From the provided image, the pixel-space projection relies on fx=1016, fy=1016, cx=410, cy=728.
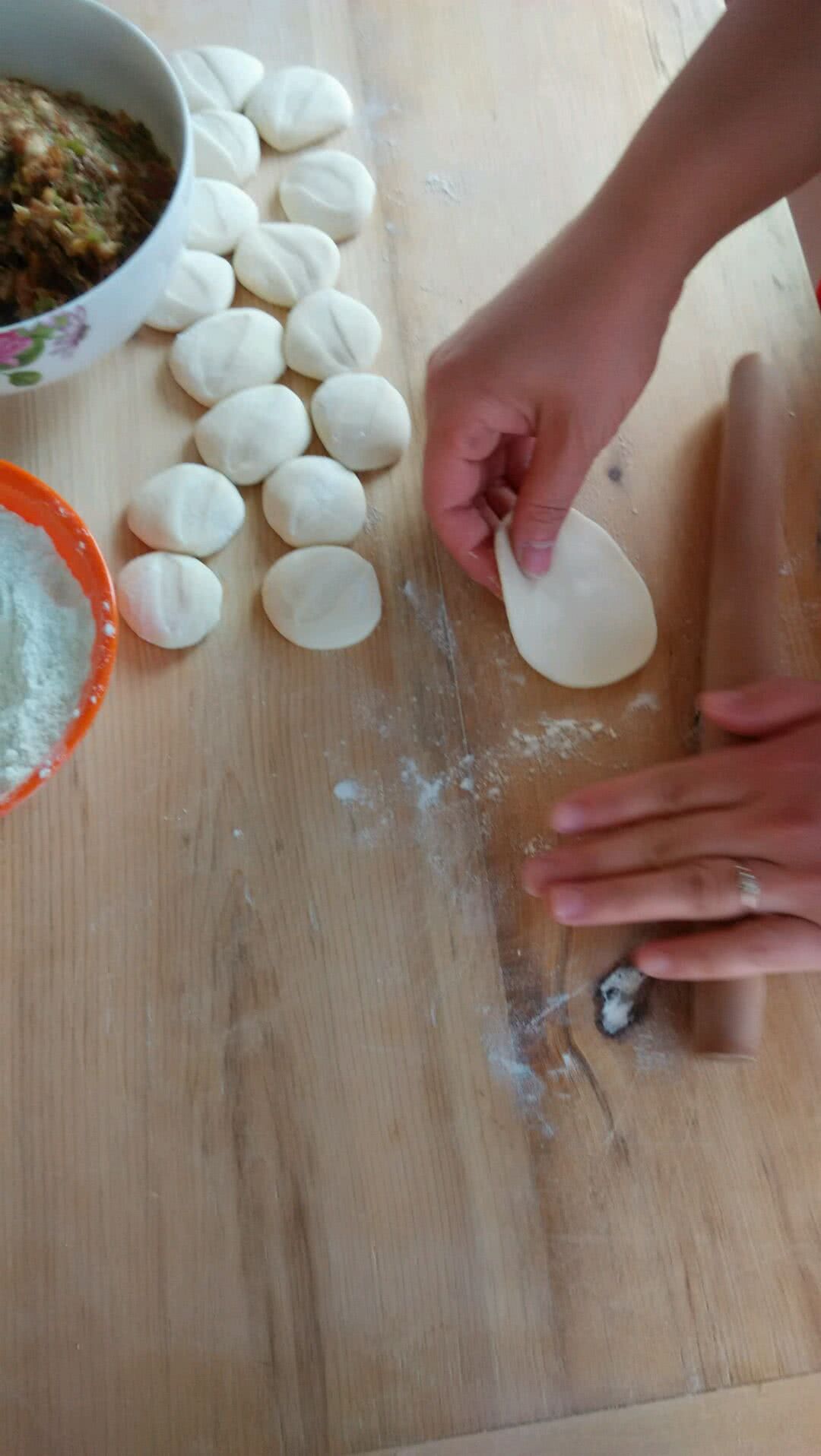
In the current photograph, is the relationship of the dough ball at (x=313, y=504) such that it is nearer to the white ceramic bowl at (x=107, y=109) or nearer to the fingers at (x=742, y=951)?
the white ceramic bowl at (x=107, y=109)

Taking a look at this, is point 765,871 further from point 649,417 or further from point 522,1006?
point 649,417

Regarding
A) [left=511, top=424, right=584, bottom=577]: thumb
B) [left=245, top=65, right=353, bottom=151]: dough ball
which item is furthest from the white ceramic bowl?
[left=511, top=424, right=584, bottom=577]: thumb

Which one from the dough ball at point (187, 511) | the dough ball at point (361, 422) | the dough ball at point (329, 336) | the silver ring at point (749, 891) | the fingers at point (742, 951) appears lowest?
the fingers at point (742, 951)

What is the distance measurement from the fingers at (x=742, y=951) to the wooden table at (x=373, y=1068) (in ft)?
0.11

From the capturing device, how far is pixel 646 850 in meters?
0.53

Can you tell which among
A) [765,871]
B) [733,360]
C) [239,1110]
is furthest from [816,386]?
[239,1110]

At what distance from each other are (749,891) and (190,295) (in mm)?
479

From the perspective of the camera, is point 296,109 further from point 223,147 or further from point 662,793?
point 662,793

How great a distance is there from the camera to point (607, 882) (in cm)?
53

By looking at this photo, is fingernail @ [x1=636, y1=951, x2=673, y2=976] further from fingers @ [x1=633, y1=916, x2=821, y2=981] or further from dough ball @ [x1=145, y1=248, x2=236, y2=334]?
dough ball @ [x1=145, y1=248, x2=236, y2=334]

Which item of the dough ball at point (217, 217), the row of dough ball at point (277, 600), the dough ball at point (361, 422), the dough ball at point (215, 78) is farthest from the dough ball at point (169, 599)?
the dough ball at point (215, 78)

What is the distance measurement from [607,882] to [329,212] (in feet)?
1.51

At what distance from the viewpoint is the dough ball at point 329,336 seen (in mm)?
627

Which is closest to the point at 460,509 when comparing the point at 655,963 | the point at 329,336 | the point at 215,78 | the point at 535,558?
the point at 535,558
